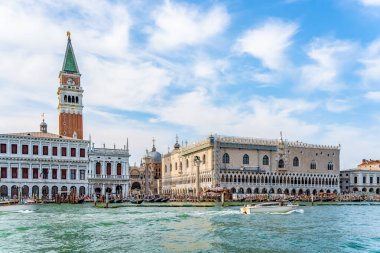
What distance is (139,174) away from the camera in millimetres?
90625

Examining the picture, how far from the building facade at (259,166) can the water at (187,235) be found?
36.6m

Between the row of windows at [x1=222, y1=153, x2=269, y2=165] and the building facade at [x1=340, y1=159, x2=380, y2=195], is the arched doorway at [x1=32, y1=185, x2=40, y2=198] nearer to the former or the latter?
the row of windows at [x1=222, y1=153, x2=269, y2=165]

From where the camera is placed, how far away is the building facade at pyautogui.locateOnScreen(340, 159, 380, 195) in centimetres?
7781

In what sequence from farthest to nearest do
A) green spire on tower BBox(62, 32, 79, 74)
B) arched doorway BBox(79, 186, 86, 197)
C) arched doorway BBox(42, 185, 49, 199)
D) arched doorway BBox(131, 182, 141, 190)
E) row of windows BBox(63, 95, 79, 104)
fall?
arched doorway BBox(131, 182, 141, 190) < green spire on tower BBox(62, 32, 79, 74) < row of windows BBox(63, 95, 79, 104) < arched doorway BBox(79, 186, 86, 197) < arched doorway BBox(42, 185, 49, 199)

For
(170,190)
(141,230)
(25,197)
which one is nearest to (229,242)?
(141,230)

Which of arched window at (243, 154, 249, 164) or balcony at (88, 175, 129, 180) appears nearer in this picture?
balcony at (88, 175, 129, 180)

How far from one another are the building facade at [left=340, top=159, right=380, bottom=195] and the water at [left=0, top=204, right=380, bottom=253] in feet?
169

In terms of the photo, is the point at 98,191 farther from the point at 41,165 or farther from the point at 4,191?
the point at 4,191

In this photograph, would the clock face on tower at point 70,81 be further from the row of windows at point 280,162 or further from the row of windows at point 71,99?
the row of windows at point 280,162

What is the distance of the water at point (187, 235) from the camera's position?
1848 cm

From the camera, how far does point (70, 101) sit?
62.4 metres

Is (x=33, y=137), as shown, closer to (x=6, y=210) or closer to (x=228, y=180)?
(x=6, y=210)

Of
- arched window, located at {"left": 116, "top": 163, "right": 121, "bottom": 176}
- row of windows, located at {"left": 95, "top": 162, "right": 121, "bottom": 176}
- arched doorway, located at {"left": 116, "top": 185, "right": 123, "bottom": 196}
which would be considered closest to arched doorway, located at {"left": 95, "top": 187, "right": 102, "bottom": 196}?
row of windows, located at {"left": 95, "top": 162, "right": 121, "bottom": 176}

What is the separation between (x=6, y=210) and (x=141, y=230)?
1843 cm
